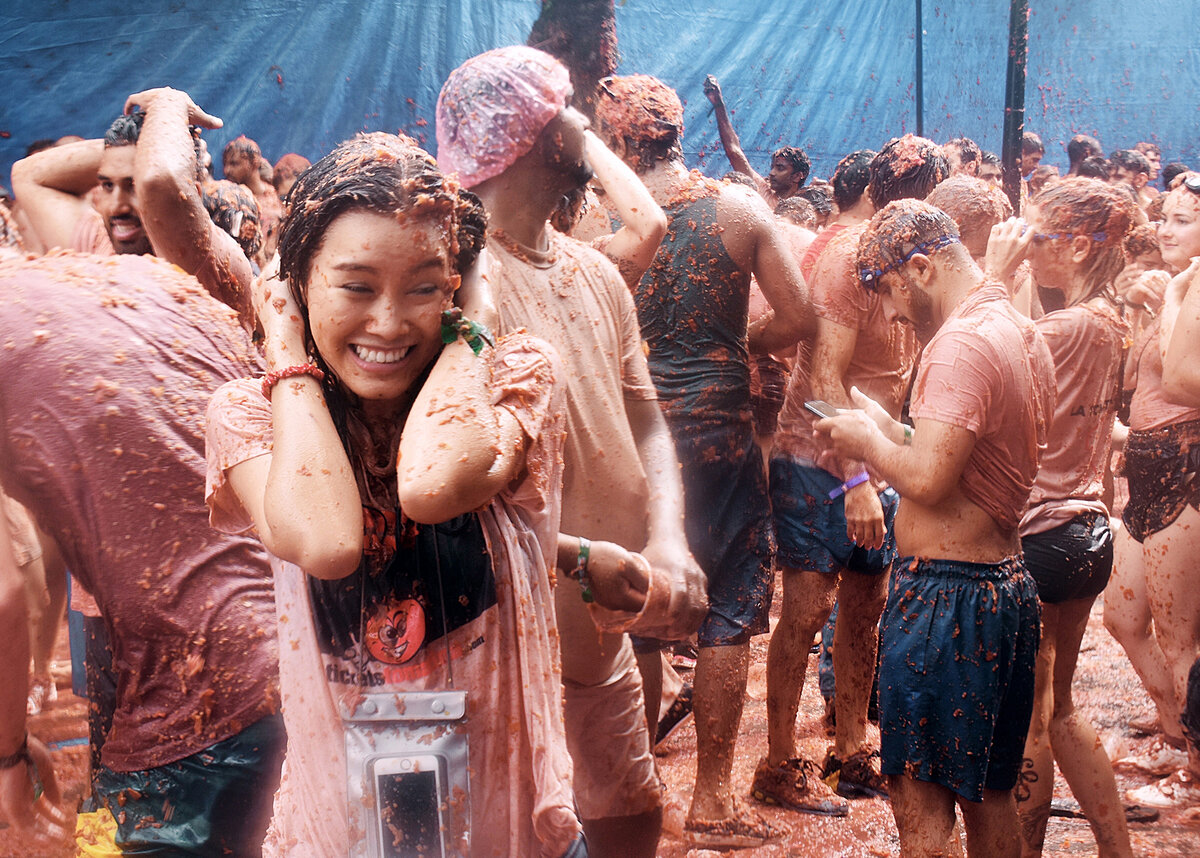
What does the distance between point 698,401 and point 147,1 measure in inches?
65.6

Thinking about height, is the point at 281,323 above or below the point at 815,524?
above

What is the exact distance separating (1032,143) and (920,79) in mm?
1491

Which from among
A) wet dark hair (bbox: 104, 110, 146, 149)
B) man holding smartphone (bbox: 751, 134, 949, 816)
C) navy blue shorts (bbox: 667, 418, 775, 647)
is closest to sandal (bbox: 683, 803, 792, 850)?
man holding smartphone (bbox: 751, 134, 949, 816)

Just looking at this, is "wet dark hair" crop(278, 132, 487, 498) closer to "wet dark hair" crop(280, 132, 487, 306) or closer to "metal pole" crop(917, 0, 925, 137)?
"wet dark hair" crop(280, 132, 487, 306)

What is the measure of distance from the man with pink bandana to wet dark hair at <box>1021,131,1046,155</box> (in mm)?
2783

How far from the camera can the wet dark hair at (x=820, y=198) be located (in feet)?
13.8

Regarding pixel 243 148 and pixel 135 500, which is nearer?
pixel 135 500

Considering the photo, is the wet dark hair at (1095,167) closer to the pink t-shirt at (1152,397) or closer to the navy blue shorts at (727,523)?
the pink t-shirt at (1152,397)

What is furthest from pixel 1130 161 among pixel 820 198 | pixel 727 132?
pixel 727 132

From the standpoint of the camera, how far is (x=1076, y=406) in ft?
8.64

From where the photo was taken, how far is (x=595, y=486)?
201cm

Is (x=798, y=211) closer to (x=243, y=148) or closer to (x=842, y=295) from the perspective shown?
(x=842, y=295)

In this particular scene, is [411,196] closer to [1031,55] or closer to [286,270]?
[286,270]

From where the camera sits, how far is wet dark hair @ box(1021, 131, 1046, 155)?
400 cm
